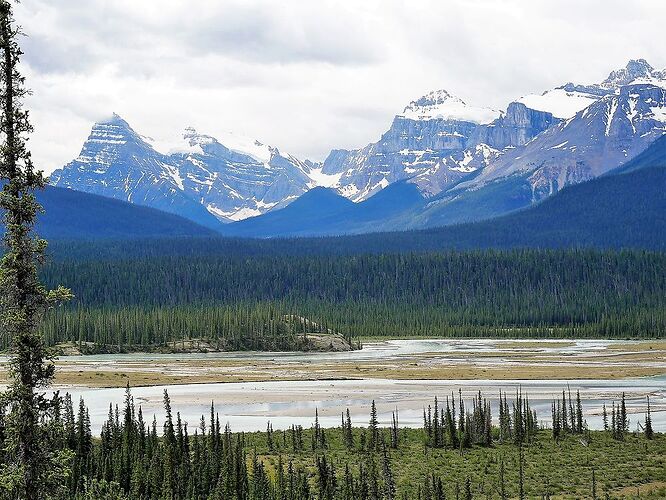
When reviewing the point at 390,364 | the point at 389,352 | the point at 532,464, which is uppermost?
the point at 389,352

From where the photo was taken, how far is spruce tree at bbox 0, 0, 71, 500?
2262cm

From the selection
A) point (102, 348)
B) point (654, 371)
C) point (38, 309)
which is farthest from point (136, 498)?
point (102, 348)

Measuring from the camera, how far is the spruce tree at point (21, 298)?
2262cm

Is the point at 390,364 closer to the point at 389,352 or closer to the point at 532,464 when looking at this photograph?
the point at 389,352

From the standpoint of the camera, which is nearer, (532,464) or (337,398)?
(532,464)

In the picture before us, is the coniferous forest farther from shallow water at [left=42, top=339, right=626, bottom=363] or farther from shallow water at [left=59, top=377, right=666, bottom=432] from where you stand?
shallow water at [left=42, top=339, right=626, bottom=363]

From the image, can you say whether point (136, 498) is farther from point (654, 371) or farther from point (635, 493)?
point (654, 371)

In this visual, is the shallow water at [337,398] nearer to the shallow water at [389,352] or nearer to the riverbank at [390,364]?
the riverbank at [390,364]

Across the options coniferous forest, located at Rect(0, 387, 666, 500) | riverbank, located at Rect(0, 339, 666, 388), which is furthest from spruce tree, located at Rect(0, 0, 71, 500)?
riverbank, located at Rect(0, 339, 666, 388)

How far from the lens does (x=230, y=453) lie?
Result: 52906 mm

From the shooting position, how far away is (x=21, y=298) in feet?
75.2

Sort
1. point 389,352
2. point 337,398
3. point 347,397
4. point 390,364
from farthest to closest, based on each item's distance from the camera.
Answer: point 389,352
point 390,364
point 347,397
point 337,398

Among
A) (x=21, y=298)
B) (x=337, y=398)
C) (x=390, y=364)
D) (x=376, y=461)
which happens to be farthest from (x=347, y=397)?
(x=21, y=298)

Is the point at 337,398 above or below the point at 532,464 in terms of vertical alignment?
above
